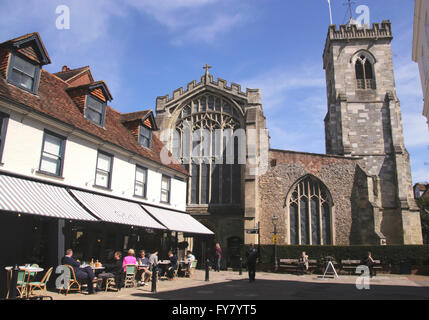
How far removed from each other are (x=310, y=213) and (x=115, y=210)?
598 inches

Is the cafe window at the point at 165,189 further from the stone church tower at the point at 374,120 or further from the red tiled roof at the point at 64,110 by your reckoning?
the stone church tower at the point at 374,120

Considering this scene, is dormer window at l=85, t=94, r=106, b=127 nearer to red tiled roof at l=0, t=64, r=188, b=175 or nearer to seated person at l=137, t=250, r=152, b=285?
red tiled roof at l=0, t=64, r=188, b=175

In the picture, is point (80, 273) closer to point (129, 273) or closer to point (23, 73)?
point (129, 273)

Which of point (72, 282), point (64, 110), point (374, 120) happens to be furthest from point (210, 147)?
point (72, 282)

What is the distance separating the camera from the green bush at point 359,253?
19766 millimetres

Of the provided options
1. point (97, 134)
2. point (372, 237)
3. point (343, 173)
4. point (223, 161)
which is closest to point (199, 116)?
point (223, 161)

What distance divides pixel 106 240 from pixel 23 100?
247 inches

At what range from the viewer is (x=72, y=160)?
12.6 meters

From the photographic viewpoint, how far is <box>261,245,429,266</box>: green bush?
19766mm

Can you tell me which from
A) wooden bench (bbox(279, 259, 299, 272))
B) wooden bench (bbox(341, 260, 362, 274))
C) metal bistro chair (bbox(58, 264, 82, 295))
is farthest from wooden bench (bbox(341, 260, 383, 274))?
metal bistro chair (bbox(58, 264, 82, 295))

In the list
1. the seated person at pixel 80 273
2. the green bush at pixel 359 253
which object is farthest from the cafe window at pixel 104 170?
the green bush at pixel 359 253

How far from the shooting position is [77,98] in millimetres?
14398

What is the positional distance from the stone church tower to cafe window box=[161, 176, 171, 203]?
46.7ft

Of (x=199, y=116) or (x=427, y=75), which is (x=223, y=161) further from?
(x=427, y=75)
